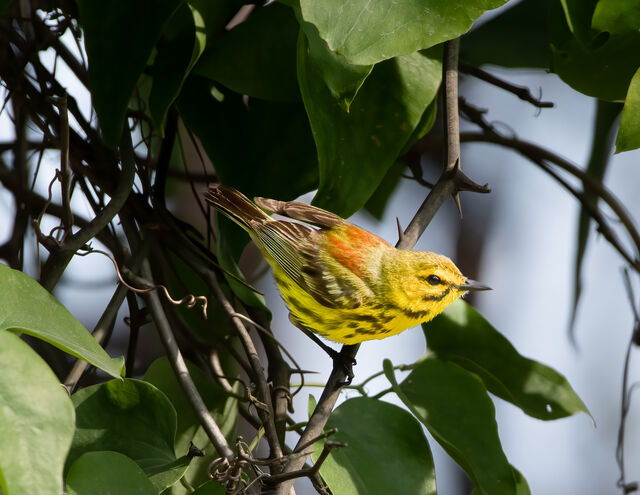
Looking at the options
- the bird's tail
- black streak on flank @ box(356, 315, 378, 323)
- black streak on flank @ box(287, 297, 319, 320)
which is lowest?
black streak on flank @ box(287, 297, 319, 320)

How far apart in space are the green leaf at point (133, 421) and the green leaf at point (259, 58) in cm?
44

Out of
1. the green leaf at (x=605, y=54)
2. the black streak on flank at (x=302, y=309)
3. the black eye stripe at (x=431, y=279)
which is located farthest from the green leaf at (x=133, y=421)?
the green leaf at (x=605, y=54)

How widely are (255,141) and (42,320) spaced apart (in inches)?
20.0

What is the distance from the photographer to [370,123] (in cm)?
101

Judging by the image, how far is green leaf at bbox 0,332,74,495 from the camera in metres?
0.57

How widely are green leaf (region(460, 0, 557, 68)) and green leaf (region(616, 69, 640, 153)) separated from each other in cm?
57

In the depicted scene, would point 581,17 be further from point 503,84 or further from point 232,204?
point 232,204

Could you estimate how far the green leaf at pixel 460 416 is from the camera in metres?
0.97

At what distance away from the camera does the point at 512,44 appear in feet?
4.60

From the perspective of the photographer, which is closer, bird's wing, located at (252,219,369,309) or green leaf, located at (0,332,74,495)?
green leaf, located at (0,332,74,495)

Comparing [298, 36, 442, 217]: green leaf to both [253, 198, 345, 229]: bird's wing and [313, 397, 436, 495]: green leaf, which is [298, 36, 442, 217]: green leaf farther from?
[313, 397, 436, 495]: green leaf

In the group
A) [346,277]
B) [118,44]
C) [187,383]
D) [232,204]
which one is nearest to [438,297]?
[346,277]

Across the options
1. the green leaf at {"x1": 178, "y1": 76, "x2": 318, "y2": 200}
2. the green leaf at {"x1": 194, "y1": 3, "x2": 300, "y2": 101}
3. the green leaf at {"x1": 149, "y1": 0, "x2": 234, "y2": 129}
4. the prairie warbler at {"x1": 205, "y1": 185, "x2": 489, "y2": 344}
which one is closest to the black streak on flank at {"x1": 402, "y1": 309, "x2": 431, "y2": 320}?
the prairie warbler at {"x1": 205, "y1": 185, "x2": 489, "y2": 344}

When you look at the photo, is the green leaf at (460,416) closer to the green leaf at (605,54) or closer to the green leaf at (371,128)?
the green leaf at (371,128)
